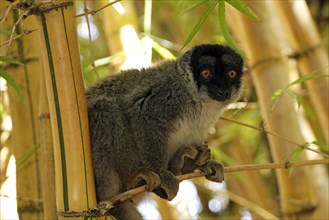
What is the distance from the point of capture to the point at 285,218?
3666 millimetres

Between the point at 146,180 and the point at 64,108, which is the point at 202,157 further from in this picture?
the point at 64,108

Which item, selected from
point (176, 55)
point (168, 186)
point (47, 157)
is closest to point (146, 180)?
point (168, 186)

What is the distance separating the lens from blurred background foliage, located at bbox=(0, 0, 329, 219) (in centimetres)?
362

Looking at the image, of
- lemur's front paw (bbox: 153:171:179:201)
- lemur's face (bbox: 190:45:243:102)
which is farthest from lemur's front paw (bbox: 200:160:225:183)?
lemur's face (bbox: 190:45:243:102)

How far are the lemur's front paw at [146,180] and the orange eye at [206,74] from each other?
689 millimetres

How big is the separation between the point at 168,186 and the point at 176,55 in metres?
2.55

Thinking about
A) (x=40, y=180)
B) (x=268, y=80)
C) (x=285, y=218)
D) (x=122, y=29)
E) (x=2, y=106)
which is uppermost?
(x=122, y=29)

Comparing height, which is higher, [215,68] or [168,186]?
[215,68]

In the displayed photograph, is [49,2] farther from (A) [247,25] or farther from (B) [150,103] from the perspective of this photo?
(A) [247,25]

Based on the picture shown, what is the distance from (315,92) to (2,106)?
6.34 feet

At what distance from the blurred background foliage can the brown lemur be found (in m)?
0.17

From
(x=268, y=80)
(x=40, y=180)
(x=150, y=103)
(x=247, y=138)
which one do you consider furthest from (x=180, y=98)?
(x=247, y=138)

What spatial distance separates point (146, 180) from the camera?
287 cm

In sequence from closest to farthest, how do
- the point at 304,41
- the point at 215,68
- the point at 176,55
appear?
the point at 215,68, the point at 304,41, the point at 176,55
